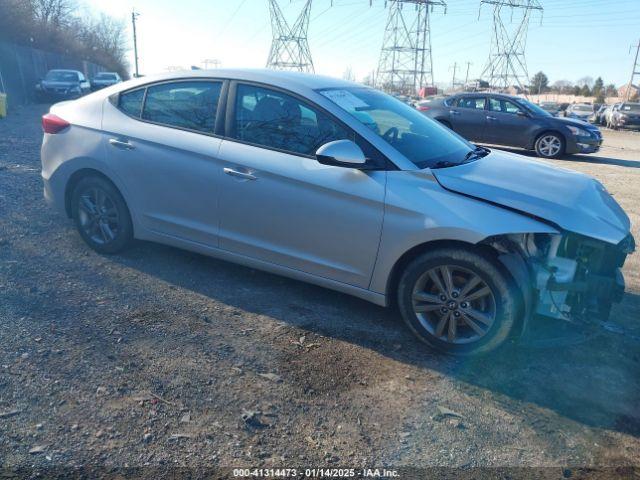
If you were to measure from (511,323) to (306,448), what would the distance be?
146cm

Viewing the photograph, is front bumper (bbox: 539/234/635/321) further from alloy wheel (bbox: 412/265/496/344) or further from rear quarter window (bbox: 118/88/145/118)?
rear quarter window (bbox: 118/88/145/118)

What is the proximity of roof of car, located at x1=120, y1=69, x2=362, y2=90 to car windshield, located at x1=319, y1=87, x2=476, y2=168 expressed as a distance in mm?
144

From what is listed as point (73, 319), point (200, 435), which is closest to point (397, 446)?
point (200, 435)

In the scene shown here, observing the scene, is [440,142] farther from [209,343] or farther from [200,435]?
[200,435]

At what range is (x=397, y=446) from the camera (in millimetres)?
2502

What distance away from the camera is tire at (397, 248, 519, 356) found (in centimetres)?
307

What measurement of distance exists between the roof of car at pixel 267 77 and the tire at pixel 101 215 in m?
0.98

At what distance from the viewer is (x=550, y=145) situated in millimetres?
13000

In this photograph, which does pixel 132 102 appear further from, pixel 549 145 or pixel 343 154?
pixel 549 145

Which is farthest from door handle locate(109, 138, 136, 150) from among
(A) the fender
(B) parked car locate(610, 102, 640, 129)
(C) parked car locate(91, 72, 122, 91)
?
(C) parked car locate(91, 72, 122, 91)

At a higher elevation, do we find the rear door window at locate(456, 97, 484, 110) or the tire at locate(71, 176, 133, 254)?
the rear door window at locate(456, 97, 484, 110)

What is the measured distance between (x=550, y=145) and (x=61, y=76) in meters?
24.1

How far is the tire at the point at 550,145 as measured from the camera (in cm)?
1286

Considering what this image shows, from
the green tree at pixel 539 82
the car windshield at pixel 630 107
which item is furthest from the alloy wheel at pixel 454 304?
the green tree at pixel 539 82
